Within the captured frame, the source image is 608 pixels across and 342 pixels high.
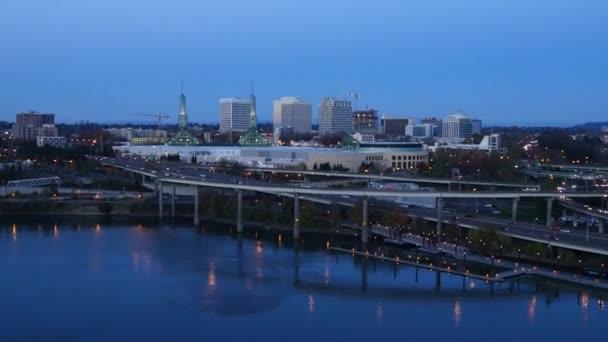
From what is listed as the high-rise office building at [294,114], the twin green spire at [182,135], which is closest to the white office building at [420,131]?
the high-rise office building at [294,114]

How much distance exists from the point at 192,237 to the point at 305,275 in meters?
2.61

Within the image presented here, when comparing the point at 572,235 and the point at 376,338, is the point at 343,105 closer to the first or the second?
the point at 572,235

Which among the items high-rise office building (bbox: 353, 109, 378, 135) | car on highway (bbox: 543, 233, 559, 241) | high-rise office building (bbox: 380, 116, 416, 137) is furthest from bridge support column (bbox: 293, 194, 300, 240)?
high-rise office building (bbox: 380, 116, 416, 137)

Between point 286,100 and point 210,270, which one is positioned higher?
point 286,100

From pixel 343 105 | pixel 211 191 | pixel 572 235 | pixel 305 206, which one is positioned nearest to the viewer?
pixel 572 235

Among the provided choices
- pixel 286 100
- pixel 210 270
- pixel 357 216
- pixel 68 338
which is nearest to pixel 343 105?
pixel 286 100

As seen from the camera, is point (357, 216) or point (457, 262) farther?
point (357, 216)

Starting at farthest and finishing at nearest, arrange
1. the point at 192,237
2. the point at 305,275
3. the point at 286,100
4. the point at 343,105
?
the point at 286,100, the point at 343,105, the point at 192,237, the point at 305,275

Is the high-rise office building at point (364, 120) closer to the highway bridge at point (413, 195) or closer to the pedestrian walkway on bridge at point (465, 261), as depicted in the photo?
the highway bridge at point (413, 195)

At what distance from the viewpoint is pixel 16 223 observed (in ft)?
34.7

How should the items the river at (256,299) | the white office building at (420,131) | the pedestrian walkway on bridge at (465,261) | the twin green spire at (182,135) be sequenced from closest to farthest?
the river at (256,299), the pedestrian walkway on bridge at (465,261), the twin green spire at (182,135), the white office building at (420,131)

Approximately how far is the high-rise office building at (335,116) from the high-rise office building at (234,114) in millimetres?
3903

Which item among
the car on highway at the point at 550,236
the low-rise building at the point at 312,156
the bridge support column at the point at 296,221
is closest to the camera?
the car on highway at the point at 550,236

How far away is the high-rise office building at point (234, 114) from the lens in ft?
121
